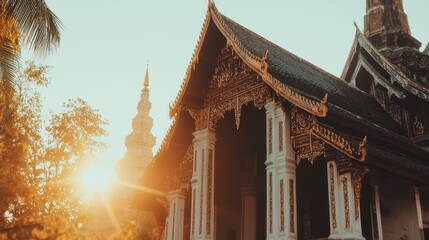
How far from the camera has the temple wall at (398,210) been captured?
12336mm

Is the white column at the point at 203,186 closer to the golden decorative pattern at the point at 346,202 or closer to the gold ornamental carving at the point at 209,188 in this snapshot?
the gold ornamental carving at the point at 209,188

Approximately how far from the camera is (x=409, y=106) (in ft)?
55.3

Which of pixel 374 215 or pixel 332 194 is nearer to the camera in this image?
pixel 332 194

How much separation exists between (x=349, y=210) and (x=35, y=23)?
7.39 metres

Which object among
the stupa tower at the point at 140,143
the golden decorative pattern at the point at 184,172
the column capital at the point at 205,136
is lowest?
the golden decorative pattern at the point at 184,172

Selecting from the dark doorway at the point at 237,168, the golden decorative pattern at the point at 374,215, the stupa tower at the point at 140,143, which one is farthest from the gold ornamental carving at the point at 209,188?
the stupa tower at the point at 140,143

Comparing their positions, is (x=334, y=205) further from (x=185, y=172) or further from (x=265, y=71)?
(x=185, y=172)

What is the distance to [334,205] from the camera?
34.9ft

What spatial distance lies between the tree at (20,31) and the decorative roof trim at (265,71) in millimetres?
3966

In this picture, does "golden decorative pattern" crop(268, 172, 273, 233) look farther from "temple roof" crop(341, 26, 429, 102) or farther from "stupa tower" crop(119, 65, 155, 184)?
"stupa tower" crop(119, 65, 155, 184)

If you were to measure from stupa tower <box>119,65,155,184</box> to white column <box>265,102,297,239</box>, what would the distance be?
3502cm

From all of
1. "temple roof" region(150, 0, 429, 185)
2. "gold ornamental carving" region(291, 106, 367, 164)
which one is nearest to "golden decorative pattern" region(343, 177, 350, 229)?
"gold ornamental carving" region(291, 106, 367, 164)

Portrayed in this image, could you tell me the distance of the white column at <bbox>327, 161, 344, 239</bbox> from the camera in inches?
409

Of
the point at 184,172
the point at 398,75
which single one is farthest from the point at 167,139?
the point at 398,75
